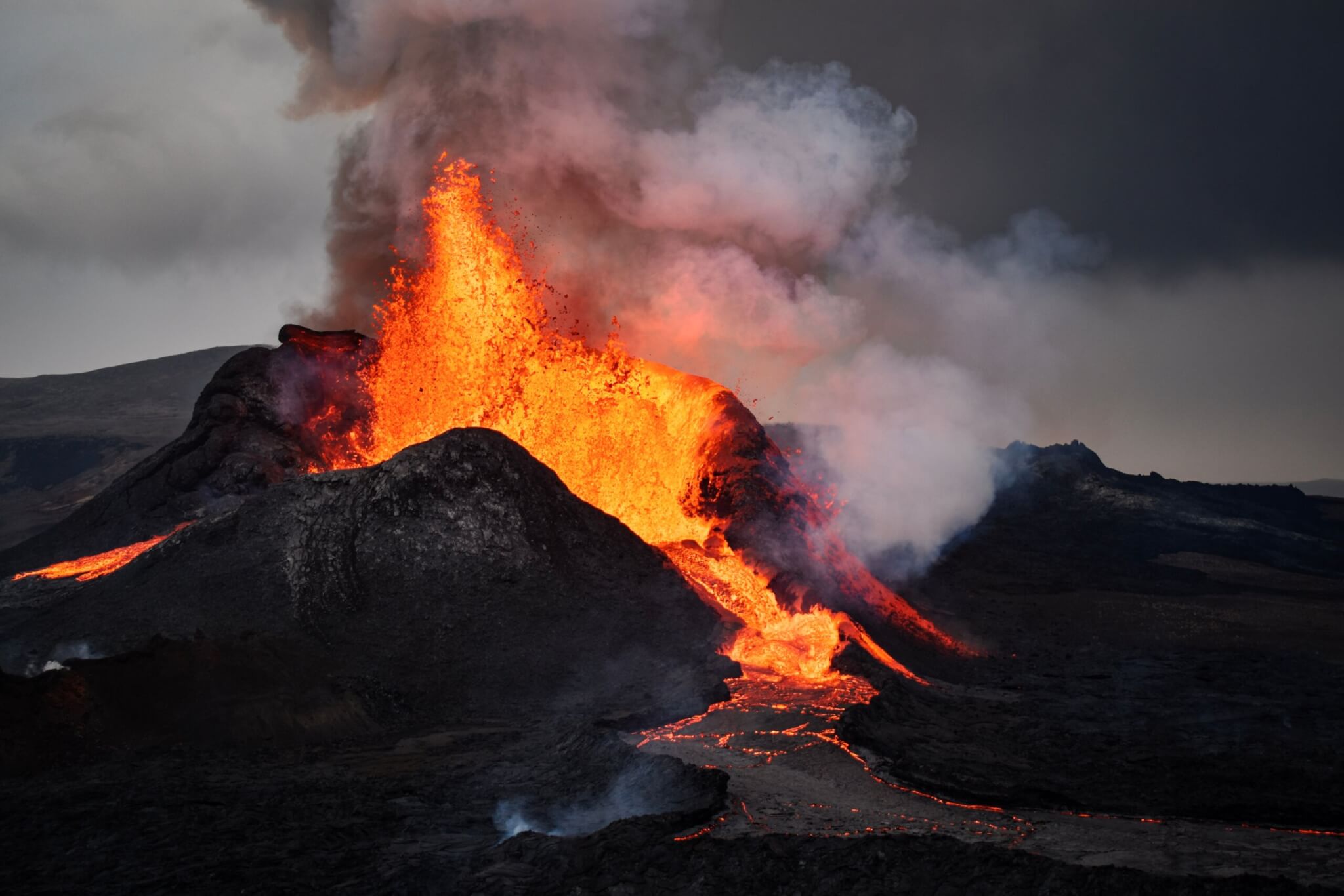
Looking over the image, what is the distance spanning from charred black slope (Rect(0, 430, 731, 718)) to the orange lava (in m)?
0.55

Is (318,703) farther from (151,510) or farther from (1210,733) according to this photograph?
(151,510)

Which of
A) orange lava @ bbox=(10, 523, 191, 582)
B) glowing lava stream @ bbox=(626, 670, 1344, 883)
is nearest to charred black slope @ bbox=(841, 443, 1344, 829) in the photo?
glowing lava stream @ bbox=(626, 670, 1344, 883)

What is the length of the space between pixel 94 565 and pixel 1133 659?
2365cm

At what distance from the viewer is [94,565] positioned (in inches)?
864

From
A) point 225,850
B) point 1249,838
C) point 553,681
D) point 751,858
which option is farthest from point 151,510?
point 1249,838

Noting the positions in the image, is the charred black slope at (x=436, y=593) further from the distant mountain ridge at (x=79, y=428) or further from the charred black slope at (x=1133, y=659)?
the distant mountain ridge at (x=79, y=428)

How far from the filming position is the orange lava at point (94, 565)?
68.9 feet

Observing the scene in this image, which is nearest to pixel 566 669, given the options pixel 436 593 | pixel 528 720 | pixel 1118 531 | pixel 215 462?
pixel 528 720

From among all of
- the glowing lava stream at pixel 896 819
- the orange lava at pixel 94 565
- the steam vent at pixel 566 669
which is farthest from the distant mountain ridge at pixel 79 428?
the glowing lava stream at pixel 896 819

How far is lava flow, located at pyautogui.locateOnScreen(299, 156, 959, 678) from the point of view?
2453 cm

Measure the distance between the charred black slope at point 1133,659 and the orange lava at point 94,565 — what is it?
16.7 metres

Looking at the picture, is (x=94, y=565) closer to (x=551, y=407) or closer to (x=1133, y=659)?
(x=551, y=407)

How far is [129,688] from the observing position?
12445 millimetres

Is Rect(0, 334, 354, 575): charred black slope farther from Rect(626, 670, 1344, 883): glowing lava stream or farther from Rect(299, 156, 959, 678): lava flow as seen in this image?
Rect(626, 670, 1344, 883): glowing lava stream
